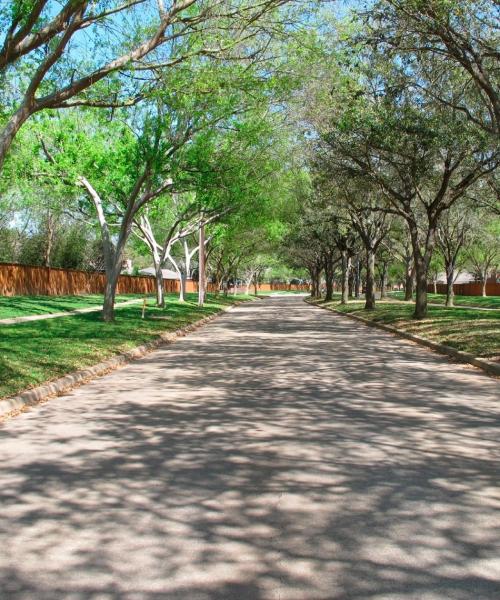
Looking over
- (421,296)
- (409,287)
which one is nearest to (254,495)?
(421,296)

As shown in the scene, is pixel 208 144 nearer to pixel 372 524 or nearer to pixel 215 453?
pixel 215 453

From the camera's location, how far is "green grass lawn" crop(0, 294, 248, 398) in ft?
34.0

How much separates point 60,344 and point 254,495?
34.3ft

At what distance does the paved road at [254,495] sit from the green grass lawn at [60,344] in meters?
1.31

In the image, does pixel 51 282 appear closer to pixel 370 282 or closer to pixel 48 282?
pixel 48 282

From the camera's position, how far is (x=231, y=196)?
84.4 ft

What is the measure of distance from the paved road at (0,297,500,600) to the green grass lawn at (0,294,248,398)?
4.30 ft

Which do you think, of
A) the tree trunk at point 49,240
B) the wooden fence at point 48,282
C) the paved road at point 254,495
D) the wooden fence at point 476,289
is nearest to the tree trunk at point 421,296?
the paved road at point 254,495

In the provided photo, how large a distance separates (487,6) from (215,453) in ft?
41.8

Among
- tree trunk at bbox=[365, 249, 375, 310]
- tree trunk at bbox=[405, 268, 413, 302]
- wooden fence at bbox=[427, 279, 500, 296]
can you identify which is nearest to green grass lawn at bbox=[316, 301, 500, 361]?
tree trunk at bbox=[365, 249, 375, 310]

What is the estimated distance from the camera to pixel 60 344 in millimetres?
14562

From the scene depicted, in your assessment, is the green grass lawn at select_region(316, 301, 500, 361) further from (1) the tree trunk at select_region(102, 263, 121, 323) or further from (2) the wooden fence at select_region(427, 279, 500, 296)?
(2) the wooden fence at select_region(427, 279, 500, 296)

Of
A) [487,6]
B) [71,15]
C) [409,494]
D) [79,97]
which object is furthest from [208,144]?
[409,494]

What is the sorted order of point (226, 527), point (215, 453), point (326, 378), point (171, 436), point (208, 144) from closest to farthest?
point (226, 527) < point (215, 453) < point (171, 436) < point (326, 378) < point (208, 144)
